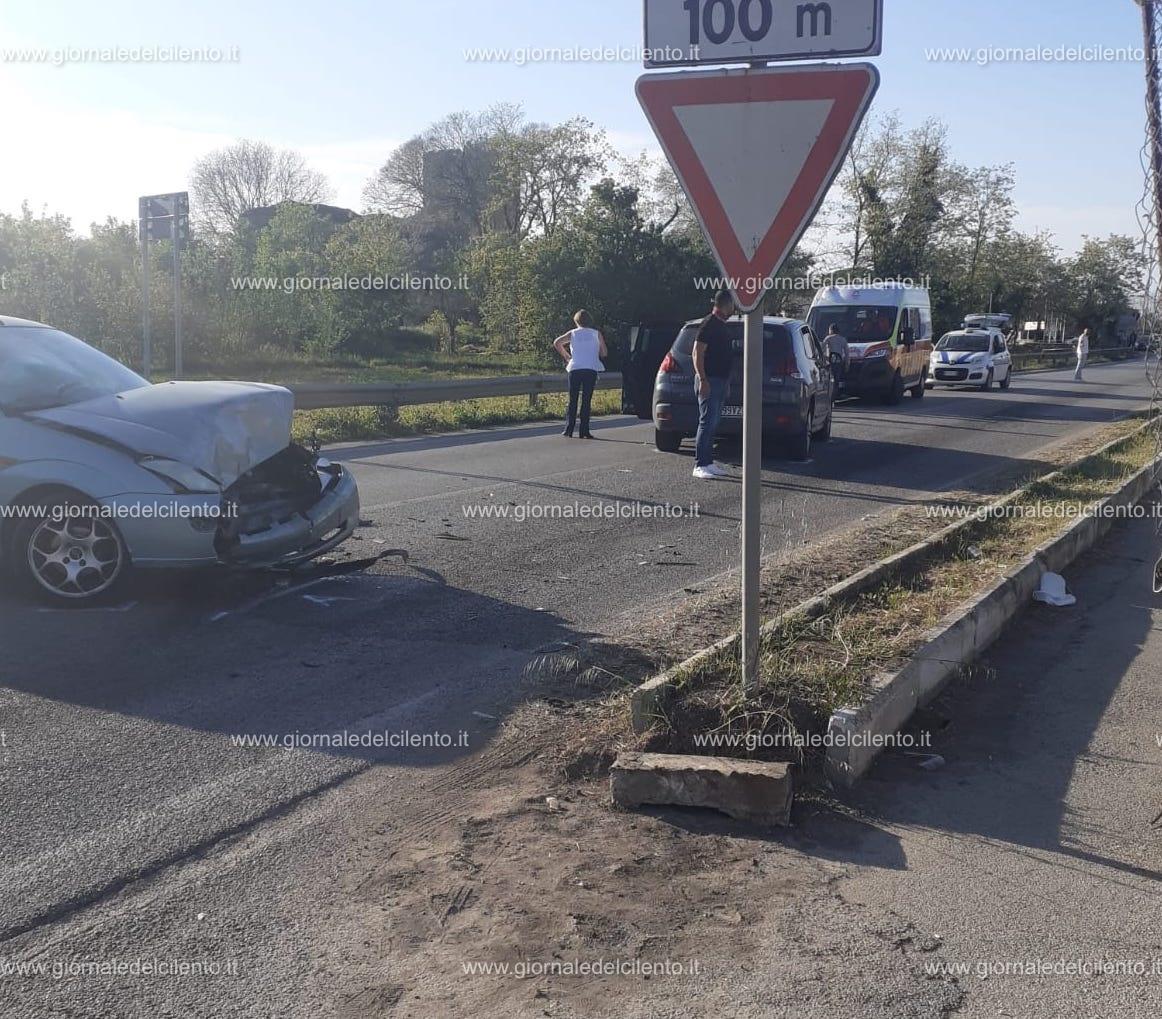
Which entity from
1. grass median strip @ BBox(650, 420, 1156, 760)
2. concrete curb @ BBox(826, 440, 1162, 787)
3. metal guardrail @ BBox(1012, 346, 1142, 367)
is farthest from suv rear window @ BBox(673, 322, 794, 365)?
metal guardrail @ BBox(1012, 346, 1142, 367)

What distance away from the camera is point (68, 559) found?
6.82 m

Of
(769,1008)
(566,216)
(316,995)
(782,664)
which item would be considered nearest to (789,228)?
(782,664)

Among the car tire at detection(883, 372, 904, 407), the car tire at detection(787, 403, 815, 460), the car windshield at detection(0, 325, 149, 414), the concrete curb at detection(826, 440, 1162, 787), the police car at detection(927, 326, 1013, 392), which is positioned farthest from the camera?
the police car at detection(927, 326, 1013, 392)

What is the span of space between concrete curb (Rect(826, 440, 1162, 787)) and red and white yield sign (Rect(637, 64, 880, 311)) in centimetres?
171

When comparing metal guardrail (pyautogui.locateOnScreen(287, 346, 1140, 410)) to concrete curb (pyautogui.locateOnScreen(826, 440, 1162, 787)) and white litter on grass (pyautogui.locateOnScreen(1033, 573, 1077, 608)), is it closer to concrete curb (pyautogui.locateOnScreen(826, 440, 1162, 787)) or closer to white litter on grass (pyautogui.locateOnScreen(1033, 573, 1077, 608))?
concrete curb (pyautogui.locateOnScreen(826, 440, 1162, 787))

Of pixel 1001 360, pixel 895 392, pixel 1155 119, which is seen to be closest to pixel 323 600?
pixel 1155 119

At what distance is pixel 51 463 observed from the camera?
6695 mm

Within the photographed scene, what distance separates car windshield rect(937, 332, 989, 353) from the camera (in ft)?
114

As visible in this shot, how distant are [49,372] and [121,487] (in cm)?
122

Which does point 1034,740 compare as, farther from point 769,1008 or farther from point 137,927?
point 137,927

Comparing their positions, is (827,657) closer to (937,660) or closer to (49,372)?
(937,660)

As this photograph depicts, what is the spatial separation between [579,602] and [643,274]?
36.3 m

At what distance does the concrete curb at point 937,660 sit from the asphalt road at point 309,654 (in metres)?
1.52

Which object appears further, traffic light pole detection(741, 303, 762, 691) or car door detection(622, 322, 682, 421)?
car door detection(622, 322, 682, 421)
